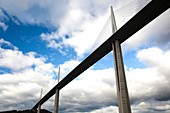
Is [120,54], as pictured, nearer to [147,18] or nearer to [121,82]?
[121,82]

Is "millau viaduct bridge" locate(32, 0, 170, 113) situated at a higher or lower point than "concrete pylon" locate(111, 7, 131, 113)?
higher

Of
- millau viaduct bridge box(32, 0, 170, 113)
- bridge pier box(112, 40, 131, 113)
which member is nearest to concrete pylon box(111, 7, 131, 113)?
bridge pier box(112, 40, 131, 113)

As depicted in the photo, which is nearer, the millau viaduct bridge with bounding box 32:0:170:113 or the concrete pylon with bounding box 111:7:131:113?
the millau viaduct bridge with bounding box 32:0:170:113

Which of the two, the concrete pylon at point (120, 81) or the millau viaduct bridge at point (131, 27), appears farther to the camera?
the concrete pylon at point (120, 81)

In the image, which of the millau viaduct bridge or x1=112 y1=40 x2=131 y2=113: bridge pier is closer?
the millau viaduct bridge

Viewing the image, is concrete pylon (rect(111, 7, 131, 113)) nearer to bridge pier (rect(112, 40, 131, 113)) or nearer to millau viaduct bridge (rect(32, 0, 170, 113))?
bridge pier (rect(112, 40, 131, 113))

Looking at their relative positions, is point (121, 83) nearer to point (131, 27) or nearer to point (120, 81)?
point (120, 81)

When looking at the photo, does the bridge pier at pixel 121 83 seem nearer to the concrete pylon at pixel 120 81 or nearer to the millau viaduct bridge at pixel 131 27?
the concrete pylon at pixel 120 81

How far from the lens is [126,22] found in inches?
519

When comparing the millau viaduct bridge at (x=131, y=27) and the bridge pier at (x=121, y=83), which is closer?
the millau viaduct bridge at (x=131, y=27)

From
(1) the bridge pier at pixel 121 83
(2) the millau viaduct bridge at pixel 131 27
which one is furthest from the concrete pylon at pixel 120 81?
(2) the millau viaduct bridge at pixel 131 27

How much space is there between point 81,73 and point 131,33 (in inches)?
503

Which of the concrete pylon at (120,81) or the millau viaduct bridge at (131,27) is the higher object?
the millau viaduct bridge at (131,27)

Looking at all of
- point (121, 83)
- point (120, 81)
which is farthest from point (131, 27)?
point (121, 83)
